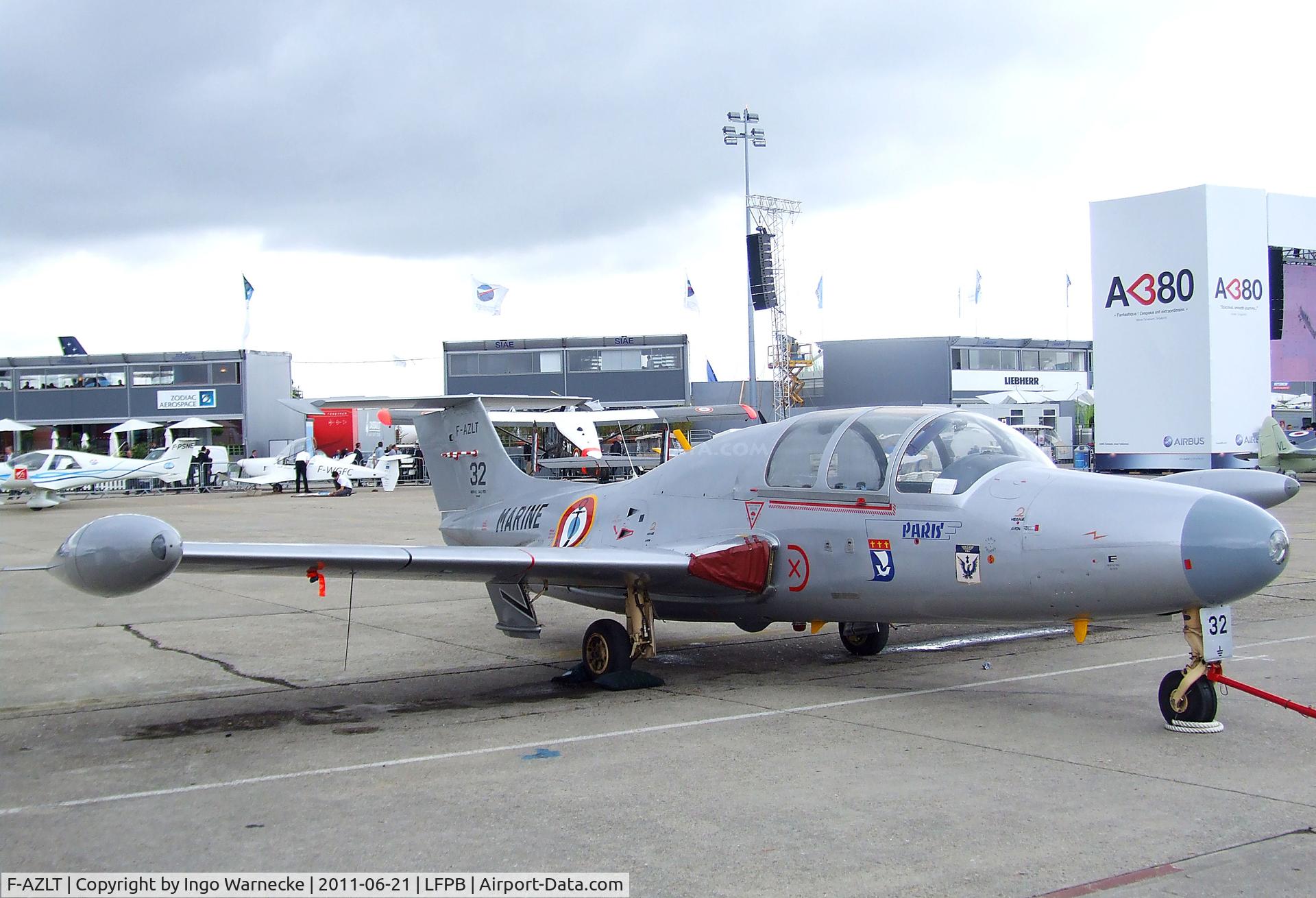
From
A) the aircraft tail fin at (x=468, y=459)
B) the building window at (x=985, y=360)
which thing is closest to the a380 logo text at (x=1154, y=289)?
the aircraft tail fin at (x=468, y=459)

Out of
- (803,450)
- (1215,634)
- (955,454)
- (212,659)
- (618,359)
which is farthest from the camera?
(618,359)

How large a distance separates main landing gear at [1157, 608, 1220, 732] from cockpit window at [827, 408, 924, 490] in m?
2.20

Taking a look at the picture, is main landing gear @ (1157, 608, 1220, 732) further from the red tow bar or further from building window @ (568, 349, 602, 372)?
building window @ (568, 349, 602, 372)

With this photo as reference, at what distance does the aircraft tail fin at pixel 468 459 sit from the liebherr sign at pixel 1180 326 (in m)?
22.6

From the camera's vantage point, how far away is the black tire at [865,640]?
31.4 ft

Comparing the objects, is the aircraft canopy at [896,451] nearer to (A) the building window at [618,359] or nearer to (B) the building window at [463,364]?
(A) the building window at [618,359]

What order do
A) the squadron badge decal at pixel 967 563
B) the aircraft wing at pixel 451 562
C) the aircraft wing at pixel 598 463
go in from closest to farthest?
the squadron badge decal at pixel 967 563
the aircraft wing at pixel 451 562
the aircraft wing at pixel 598 463

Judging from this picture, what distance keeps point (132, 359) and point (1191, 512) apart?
66385mm

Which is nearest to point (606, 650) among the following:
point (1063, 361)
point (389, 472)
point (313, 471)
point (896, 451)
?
point (896, 451)

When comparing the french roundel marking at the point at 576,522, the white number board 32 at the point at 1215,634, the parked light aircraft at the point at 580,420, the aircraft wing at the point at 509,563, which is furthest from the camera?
the parked light aircraft at the point at 580,420

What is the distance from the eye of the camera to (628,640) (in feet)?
27.7

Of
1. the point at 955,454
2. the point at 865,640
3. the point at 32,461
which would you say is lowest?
the point at 865,640

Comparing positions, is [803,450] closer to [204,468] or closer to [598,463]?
[598,463]

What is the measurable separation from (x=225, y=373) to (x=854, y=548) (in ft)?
201
